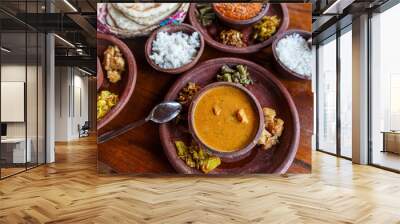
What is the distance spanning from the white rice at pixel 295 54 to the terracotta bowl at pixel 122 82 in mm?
2159

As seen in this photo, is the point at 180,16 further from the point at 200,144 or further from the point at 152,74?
the point at 200,144

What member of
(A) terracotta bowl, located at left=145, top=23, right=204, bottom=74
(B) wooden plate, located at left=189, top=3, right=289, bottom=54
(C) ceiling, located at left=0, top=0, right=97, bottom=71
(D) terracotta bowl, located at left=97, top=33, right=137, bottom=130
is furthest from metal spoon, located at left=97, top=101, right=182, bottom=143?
(C) ceiling, located at left=0, top=0, right=97, bottom=71

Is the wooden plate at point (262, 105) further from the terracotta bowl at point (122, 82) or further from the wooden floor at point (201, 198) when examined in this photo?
the terracotta bowl at point (122, 82)

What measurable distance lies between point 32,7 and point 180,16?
2.73m

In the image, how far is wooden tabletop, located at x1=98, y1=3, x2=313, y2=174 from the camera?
554 centimetres

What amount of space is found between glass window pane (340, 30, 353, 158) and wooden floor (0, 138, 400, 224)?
1990 millimetres

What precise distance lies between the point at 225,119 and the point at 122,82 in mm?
1617

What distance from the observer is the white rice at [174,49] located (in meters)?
5.49

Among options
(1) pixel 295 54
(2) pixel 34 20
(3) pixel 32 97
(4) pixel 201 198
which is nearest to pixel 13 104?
(3) pixel 32 97

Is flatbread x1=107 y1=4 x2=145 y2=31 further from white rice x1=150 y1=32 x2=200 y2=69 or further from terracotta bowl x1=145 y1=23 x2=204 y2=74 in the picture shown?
white rice x1=150 y1=32 x2=200 y2=69

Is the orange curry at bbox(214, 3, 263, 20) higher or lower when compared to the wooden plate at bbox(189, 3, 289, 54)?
higher

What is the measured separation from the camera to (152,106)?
5562 mm

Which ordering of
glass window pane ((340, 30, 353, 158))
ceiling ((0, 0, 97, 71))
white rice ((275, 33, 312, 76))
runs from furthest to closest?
glass window pane ((340, 30, 353, 158)) < ceiling ((0, 0, 97, 71)) < white rice ((275, 33, 312, 76))

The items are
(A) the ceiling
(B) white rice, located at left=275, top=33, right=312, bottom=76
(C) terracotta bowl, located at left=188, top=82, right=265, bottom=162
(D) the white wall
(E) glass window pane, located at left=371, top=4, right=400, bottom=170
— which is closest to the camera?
(C) terracotta bowl, located at left=188, top=82, right=265, bottom=162
